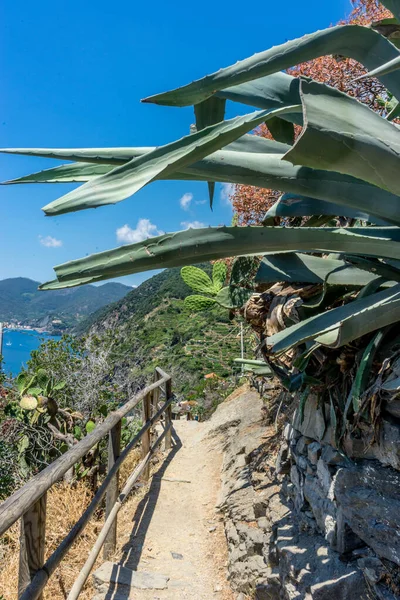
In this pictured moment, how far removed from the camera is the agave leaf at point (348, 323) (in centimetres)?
131

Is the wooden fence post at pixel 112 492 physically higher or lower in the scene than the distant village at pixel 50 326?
lower

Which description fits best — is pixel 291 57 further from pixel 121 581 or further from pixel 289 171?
pixel 121 581

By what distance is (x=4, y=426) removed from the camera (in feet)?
15.0

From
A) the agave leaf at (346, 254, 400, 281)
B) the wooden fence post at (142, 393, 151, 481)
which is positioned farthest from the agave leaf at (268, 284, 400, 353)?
the wooden fence post at (142, 393, 151, 481)

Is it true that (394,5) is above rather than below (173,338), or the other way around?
above

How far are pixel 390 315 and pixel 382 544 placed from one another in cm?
90

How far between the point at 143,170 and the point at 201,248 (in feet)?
0.96

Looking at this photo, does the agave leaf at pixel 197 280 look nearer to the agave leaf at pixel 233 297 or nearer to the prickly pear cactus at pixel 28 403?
the agave leaf at pixel 233 297

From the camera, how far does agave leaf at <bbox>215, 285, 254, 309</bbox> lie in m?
2.66

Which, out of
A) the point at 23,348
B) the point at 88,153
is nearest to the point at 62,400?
the point at 88,153

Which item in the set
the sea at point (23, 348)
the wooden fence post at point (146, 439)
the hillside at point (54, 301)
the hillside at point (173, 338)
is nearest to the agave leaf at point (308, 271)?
the hillside at point (173, 338)

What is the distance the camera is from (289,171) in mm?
1233

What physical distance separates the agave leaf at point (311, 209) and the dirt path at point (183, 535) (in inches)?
87.0

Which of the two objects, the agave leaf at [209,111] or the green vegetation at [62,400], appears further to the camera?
the green vegetation at [62,400]
